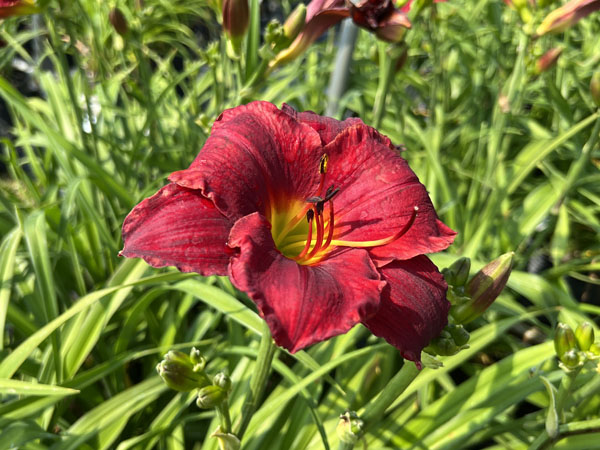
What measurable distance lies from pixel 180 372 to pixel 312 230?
231 millimetres

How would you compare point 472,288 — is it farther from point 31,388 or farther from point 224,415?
point 31,388

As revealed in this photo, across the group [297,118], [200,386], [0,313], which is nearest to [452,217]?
[297,118]

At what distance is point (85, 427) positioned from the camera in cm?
91

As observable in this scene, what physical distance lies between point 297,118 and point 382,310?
30cm

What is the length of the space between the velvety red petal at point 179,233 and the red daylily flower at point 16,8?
65cm

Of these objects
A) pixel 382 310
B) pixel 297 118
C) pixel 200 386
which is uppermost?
pixel 297 118

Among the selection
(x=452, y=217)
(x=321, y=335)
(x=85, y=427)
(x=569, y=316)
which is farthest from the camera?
(x=452, y=217)

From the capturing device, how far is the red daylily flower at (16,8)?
95cm

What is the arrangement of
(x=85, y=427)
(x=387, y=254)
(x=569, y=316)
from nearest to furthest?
(x=387, y=254) → (x=85, y=427) → (x=569, y=316)

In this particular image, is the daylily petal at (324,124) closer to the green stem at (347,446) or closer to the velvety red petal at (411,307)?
the velvety red petal at (411,307)

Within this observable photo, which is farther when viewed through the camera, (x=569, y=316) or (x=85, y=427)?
(x=569, y=316)

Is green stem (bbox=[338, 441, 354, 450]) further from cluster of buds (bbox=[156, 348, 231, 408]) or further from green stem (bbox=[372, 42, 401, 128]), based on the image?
green stem (bbox=[372, 42, 401, 128])

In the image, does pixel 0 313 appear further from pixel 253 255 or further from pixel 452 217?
pixel 452 217

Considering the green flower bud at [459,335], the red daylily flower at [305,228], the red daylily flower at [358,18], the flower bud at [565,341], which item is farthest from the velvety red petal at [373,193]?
the red daylily flower at [358,18]
